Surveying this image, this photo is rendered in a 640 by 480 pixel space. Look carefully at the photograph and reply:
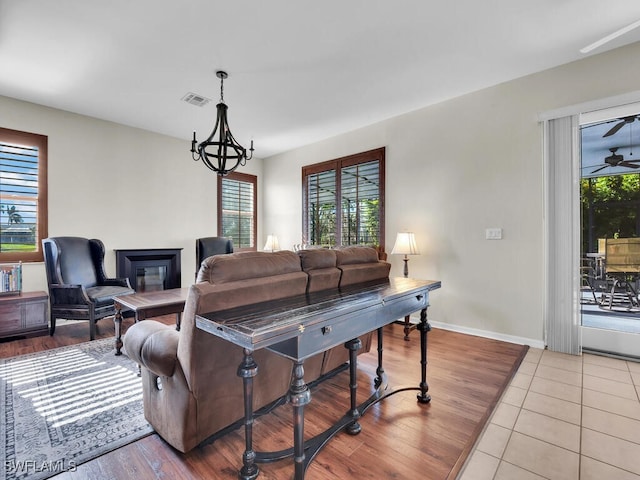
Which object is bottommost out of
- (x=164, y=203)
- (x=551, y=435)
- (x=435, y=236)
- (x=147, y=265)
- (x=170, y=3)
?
(x=551, y=435)

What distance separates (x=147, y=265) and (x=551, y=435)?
16.1ft

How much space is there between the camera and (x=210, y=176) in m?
5.46

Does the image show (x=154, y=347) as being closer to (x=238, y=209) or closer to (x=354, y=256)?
(x=354, y=256)

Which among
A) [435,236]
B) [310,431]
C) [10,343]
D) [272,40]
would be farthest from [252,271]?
[10,343]

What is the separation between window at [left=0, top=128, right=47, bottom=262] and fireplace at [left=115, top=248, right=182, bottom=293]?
0.91 m

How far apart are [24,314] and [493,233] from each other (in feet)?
17.2

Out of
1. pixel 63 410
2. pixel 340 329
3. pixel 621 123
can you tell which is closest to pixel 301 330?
pixel 340 329

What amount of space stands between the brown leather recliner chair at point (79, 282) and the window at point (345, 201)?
2.89 meters

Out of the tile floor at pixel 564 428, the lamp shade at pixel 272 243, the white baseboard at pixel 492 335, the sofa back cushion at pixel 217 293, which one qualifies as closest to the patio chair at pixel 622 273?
the tile floor at pixel 564 428

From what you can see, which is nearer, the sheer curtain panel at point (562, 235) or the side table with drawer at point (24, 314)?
the sheer curtain panel at point (562, 235)

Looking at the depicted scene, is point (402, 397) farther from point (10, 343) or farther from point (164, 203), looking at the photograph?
point (164, 203)

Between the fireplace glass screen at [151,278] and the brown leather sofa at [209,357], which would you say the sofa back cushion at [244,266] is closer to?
the brown leather sofa at [209,357]

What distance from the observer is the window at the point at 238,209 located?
571cm

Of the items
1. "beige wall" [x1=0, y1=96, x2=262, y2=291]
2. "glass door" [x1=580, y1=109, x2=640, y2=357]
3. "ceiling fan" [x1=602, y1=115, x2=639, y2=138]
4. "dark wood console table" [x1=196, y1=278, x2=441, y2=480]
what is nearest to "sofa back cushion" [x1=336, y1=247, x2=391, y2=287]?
"dark wood console table" [x1=196, y1=278, x2=441, y2=480]
